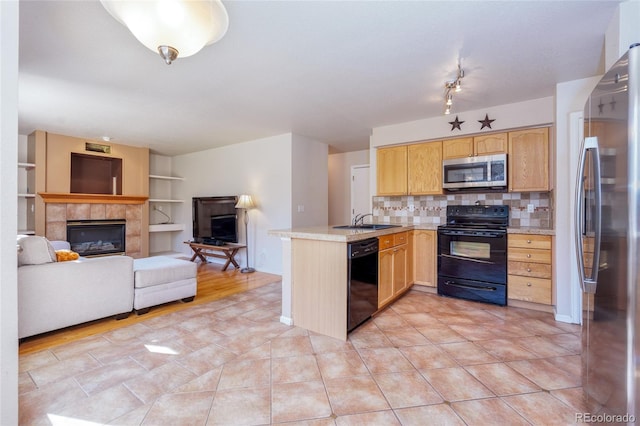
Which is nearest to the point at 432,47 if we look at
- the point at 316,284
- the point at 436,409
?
the point at 316,284

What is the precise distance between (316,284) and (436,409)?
130 centimetres

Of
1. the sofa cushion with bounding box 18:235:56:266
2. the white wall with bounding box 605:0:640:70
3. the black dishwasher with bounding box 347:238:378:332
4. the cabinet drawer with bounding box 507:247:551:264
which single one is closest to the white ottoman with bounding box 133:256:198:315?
the sofa cushion with bounding box 18:235:56:266

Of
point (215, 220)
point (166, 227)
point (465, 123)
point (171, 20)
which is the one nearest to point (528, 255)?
point (465, 123)

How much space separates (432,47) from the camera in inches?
89.0

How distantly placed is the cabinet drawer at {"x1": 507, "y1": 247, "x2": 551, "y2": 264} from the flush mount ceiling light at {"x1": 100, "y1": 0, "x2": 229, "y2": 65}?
3.54m

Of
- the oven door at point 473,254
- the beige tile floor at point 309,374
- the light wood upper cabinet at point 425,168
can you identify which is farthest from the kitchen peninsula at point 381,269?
the light wood upper cabinet at point 425,168

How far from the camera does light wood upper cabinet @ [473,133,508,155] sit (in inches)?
141

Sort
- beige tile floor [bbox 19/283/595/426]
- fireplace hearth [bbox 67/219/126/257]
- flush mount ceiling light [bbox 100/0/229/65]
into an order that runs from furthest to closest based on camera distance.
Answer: fireplace hearth [bbox 67/219/126/257]
beige tile floor [bbox 19/283/595/426]
flush mount ceiling light [bbox 100/0/229/65]

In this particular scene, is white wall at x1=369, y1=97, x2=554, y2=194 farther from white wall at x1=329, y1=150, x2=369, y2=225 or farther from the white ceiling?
white wall at x1=329, y1=150, x2=369, y2=225

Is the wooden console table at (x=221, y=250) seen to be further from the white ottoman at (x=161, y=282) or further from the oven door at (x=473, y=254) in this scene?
the oven door at (x=473, y=254)

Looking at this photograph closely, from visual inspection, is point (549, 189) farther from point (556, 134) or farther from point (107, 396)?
point (107, 396)

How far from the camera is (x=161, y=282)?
323 cm

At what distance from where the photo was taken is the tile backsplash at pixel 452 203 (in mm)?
3590

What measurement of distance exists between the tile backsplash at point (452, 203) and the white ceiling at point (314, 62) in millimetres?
1186
